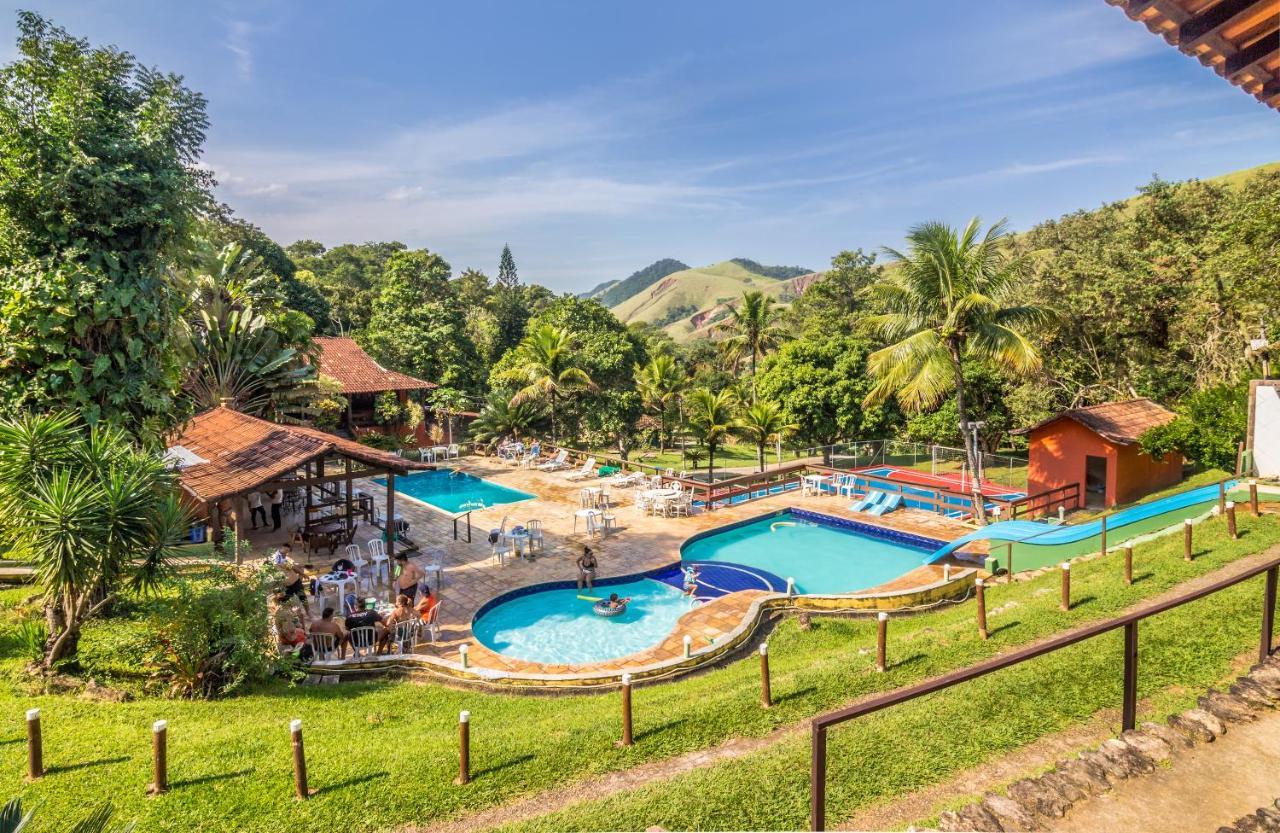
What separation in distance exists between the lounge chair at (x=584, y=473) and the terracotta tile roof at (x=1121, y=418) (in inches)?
571

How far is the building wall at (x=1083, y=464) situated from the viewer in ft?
62.7

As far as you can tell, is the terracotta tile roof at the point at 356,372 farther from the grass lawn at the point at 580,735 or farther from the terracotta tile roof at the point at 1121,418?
the terracotta tile roof at the point at 1121,418

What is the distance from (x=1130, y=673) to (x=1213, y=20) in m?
4.18

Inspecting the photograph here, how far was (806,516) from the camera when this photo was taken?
19797mm

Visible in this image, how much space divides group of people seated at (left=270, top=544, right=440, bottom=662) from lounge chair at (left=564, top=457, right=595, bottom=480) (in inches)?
493

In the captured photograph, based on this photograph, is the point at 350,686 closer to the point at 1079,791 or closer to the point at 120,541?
the point at 120,541

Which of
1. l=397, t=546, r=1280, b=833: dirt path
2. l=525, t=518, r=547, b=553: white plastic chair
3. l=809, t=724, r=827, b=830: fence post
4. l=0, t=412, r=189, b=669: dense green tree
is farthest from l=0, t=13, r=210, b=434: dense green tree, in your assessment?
l=809, t=724, r=827, b=830: fence post

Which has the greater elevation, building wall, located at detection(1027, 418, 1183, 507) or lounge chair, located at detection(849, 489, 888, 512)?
building wall, located at detection(1027, 418, 1183, 507)

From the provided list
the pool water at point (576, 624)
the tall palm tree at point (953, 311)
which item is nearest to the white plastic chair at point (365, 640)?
the pool water at point (576, 624)

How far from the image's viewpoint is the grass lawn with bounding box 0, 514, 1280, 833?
5625 millimetres

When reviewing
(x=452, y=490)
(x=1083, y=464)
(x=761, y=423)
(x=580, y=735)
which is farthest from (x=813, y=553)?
(x=452, y=490)

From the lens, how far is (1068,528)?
43.8 ft

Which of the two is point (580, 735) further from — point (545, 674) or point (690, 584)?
point (690, 584)

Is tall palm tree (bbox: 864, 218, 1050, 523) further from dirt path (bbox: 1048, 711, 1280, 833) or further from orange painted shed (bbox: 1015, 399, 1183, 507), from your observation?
dirt path (bbox: 1048, 711, 1280, 833)
